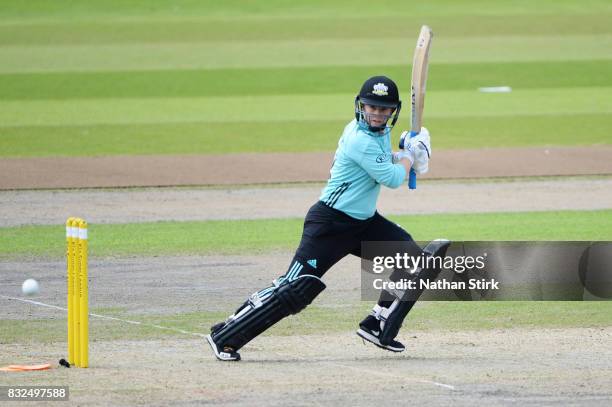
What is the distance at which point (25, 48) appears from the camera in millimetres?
31188

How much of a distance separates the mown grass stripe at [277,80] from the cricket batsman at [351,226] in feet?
61.5

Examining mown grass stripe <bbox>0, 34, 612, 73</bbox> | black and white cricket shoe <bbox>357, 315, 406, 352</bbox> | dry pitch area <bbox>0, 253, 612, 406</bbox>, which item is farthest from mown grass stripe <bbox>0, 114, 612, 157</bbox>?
black and white cricket shoe <bbox>357, 315, 406, 352</bbox>

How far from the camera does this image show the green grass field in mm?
22406

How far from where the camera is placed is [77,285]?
24.6 ft

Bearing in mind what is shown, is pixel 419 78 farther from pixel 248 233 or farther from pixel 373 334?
pixel 248 233

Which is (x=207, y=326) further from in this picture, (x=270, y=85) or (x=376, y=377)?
(x=270, y=85)

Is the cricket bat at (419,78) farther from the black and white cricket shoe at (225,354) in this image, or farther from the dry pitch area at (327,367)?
the black and white cricket shoe at (225,354)

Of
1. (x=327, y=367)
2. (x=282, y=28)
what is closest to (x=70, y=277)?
(x=327, y=367)

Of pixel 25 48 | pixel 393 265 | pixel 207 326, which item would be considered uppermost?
pixel 25 48

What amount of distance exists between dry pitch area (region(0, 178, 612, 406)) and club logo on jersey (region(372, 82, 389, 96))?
181cm

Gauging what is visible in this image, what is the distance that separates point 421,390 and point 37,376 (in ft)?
7.82

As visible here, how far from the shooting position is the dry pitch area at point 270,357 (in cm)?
708

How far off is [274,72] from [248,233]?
15.3 m

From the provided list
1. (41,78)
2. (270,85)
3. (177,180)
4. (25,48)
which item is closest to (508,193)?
(177,180)
